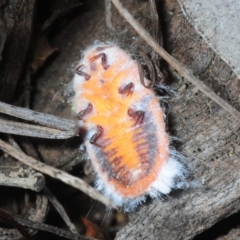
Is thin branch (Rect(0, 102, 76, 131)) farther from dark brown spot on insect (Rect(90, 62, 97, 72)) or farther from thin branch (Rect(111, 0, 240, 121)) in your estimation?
thin branch (Rect(111, 0, 240, 121))

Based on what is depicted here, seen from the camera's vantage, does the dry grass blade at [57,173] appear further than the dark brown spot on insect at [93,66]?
No

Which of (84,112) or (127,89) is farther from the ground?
(127,89)

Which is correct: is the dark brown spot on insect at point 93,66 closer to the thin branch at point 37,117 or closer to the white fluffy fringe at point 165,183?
the thin branch at point 37,117

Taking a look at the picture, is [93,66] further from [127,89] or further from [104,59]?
[127,89]

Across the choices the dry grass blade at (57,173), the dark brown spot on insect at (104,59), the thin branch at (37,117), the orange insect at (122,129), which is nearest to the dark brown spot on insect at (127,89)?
the orange insect at (122,129)

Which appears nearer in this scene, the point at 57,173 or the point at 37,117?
the point at 57,173

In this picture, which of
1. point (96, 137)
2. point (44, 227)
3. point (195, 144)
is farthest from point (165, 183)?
point (44, 227)

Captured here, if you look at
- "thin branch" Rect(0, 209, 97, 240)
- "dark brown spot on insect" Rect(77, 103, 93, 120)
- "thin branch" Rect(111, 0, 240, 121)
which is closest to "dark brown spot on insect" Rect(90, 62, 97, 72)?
"dark brown spot on insect" Rect(77, 103, 93, 120)
